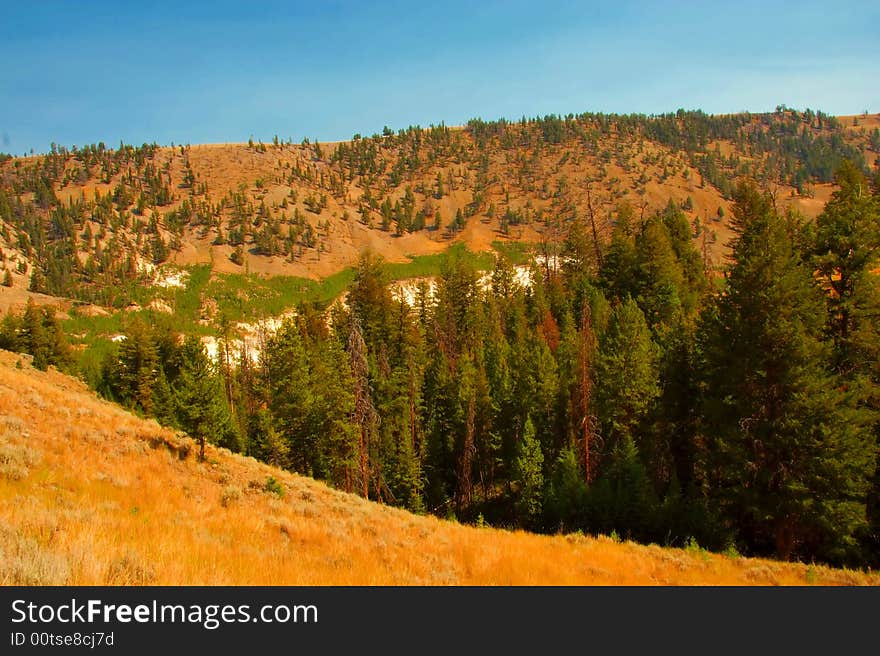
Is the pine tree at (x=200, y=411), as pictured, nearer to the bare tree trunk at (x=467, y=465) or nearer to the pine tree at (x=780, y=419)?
the pine tree at (x=780, y=419)

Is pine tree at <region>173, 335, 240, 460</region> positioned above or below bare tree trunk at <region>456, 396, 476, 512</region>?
above

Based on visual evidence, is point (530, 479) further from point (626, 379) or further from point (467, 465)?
point (626, 379)

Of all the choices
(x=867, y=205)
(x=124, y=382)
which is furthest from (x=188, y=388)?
(x=124, y=382)

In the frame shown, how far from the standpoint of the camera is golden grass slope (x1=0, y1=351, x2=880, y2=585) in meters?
5.99

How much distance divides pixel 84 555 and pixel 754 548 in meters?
23.1

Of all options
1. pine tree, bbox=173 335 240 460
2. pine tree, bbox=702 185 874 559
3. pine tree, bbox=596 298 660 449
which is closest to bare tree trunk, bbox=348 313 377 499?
pine tree, bbox=173 335 240 460

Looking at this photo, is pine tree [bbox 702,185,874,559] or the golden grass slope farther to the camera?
pine tree [bbox 702,185,874,559]

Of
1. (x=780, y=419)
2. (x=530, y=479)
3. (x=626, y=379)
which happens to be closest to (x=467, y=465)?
(x=530, y=479)

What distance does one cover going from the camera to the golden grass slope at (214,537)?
5.99 meters

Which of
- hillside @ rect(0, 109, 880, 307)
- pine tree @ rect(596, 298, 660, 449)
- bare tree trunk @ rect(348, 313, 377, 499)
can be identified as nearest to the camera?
pine tree @ rect(596, 298, 660, 449)

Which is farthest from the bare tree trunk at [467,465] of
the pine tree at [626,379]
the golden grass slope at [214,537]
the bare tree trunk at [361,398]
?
the golden grass slope at [214,537]

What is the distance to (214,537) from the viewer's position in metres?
8.20

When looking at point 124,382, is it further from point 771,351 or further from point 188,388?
point 771,351

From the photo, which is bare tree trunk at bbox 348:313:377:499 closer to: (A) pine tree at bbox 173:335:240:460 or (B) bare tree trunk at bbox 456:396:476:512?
(B) bare tree trunk at bbox 456:396:476:512
